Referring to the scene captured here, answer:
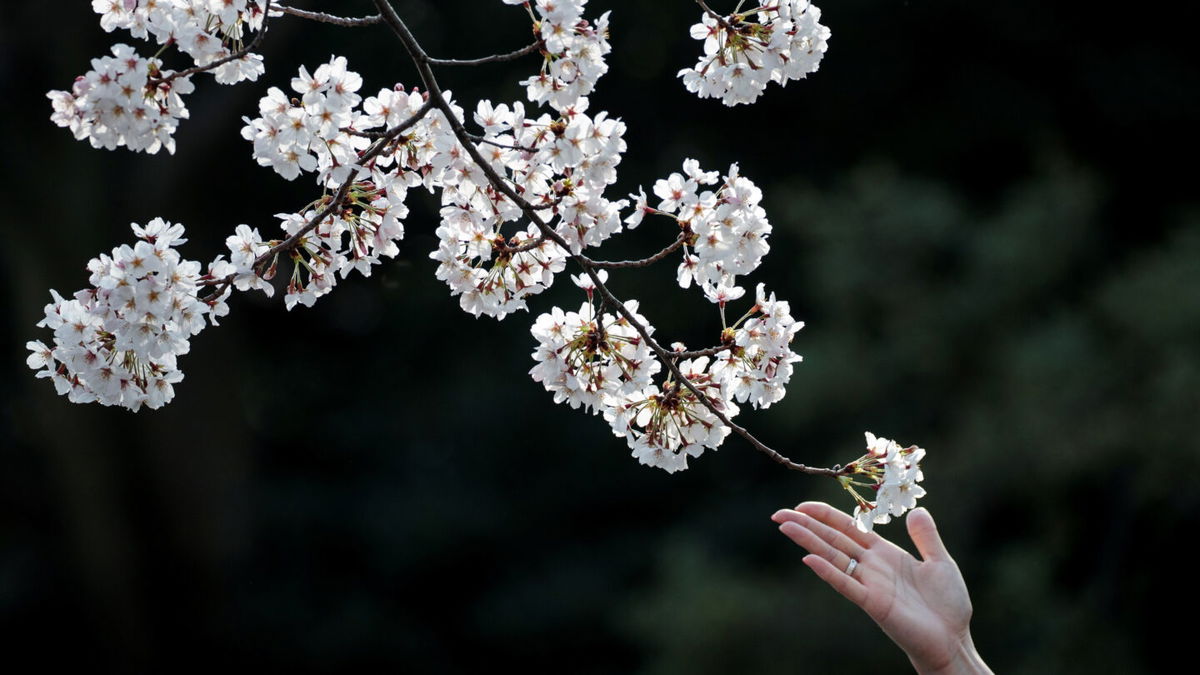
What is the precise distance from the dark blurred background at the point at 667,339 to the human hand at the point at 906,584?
255 centimetres

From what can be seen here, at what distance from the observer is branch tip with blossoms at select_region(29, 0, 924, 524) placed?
1219 millimetres

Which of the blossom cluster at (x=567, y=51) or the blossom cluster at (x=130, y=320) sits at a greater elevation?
the blossom cluster at (x=567, y=51)

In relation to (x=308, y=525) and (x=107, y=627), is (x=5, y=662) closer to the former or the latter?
(x=107, y=627)

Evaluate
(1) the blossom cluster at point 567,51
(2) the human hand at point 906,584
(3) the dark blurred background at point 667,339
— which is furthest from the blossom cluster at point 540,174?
(3) the dark blurred background at point 667,339

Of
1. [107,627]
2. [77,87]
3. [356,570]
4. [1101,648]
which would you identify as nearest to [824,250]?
[1101,648]

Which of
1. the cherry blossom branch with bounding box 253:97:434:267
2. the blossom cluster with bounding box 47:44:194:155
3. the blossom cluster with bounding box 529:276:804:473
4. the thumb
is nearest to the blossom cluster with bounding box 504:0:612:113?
the cherry blossom branch with bounding box 253:97:434:267

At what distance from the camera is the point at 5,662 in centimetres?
546

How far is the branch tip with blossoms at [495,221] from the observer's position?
122cm

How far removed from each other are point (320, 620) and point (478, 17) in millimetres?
2759

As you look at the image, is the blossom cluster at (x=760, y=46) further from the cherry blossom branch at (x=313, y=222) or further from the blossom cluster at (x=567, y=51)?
the cherry blossom branch at (x=313, y=222)

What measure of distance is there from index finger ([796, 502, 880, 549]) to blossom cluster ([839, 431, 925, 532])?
0.92 feet

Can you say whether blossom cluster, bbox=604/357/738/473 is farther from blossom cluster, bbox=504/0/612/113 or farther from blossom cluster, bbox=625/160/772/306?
blossom cluster, bbox=504/0/612/113

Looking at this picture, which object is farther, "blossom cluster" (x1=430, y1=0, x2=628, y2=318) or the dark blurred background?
the dark blurred background

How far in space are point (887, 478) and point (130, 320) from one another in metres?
0.81
